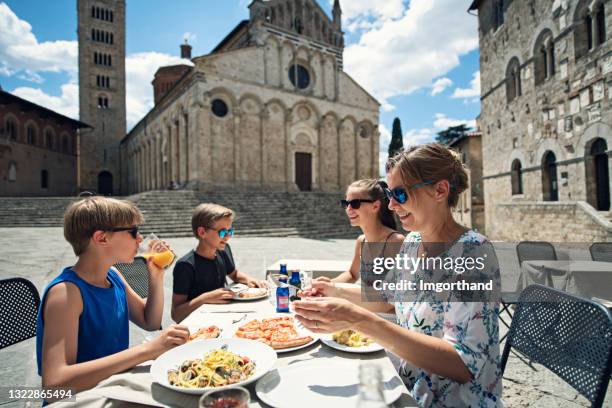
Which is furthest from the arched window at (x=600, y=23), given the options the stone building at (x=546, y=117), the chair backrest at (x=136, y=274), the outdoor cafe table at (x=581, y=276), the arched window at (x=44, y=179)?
the arched window at (x=44, y=179)

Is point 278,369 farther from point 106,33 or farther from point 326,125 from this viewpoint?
point 106,33

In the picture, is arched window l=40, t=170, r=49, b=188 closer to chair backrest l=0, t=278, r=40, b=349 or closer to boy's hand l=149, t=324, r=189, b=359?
chair backrest l=0, t=278, r=40, b=349

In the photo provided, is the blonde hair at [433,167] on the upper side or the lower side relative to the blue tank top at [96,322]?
upper

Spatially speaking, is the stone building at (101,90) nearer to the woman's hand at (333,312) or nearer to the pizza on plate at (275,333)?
the pizza on plate at (275,333)

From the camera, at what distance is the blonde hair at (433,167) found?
5.58 feet

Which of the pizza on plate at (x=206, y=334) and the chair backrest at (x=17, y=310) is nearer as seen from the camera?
the pizza on plate at (x=206, y=334)

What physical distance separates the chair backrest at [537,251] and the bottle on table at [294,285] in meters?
3.48

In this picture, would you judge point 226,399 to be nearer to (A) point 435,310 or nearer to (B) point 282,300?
(A) point 435,310

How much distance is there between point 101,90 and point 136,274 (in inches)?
1835

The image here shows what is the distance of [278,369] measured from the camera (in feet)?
4.84

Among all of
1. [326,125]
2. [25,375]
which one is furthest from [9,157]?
[25,375]

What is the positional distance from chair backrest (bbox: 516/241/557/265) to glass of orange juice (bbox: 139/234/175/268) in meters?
4.41

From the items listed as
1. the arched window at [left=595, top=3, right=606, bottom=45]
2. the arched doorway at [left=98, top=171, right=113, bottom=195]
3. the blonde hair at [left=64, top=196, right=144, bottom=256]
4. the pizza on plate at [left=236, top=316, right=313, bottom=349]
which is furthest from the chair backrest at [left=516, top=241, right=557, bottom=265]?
the arched doorway at [left=98, top=171, right=113, bottom=195]

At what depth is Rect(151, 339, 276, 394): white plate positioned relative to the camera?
4.42 ft
